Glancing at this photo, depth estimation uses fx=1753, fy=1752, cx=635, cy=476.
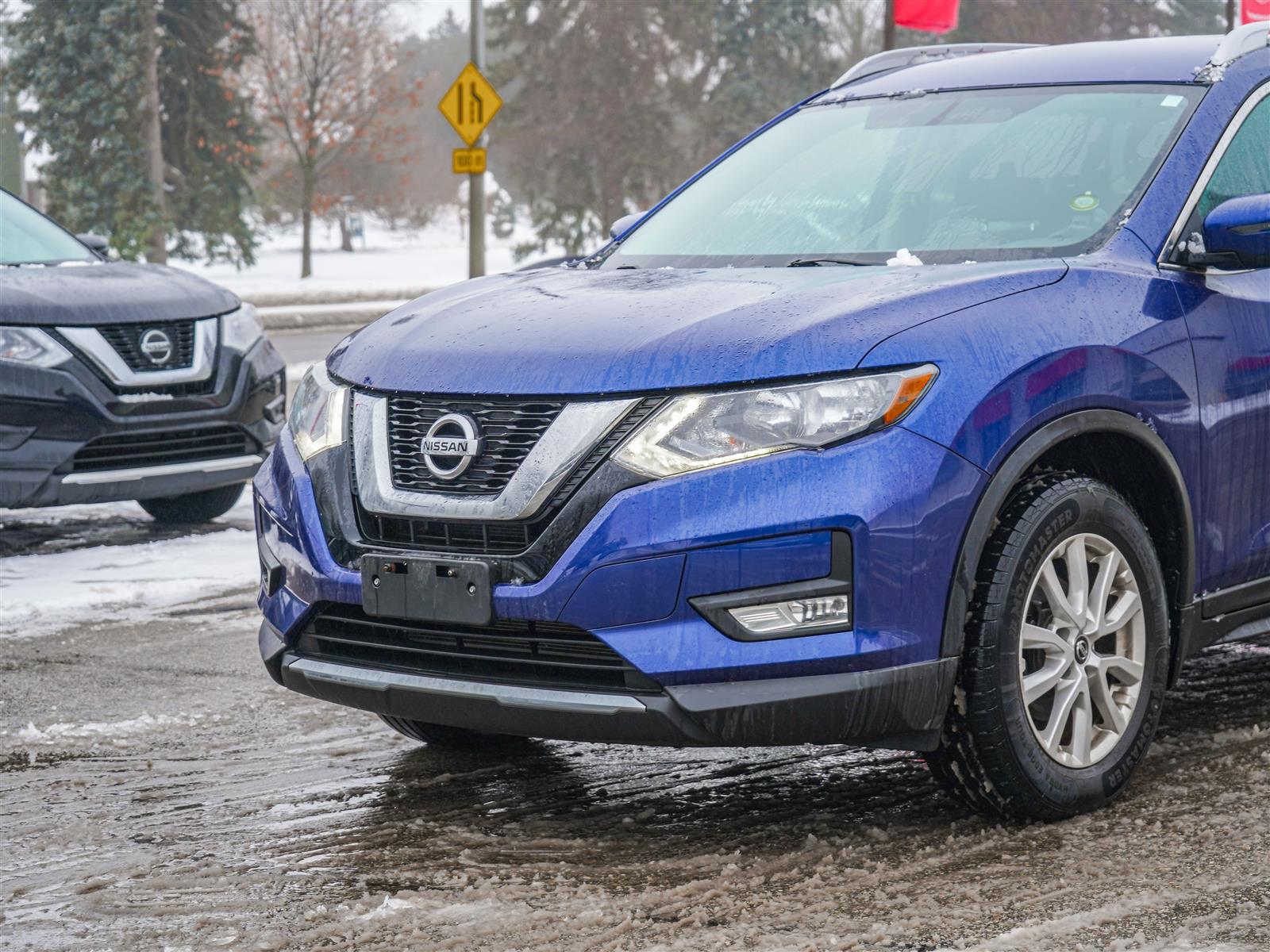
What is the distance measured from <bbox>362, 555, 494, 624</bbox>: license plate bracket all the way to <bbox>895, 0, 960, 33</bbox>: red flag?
41.6 feet

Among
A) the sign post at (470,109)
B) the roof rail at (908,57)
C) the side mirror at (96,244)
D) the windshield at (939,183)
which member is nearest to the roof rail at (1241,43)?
the windshield at (939,183)

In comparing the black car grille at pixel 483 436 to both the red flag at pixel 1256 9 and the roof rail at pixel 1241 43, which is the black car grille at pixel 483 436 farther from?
the red flag at pixel 1256 9

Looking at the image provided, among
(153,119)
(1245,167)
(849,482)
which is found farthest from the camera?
(153,119)

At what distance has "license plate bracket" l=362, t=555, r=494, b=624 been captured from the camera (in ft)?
11.5

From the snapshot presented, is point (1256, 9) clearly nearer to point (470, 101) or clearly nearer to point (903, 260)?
point (470, 101)

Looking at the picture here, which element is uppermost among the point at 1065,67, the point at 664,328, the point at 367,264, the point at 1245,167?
the point at 1065,67

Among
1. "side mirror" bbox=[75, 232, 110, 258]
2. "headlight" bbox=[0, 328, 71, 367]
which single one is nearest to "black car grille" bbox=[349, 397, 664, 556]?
"headlight" bbox=[0, 328, 71, 367]

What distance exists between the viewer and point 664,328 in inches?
143

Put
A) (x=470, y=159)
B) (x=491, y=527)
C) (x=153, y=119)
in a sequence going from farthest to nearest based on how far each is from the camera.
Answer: (x=153, y=119)
(x=470, y=159)
(x=491, y=527)

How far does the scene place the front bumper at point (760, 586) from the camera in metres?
3.37

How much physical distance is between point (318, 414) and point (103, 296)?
3990 millimetres

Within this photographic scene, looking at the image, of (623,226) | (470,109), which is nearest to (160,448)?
(623,226)

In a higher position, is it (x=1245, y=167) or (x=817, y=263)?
(x=1245, y=167)

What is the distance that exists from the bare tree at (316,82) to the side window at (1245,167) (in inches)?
1417
